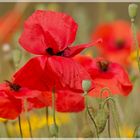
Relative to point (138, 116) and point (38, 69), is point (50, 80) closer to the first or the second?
point (38, 69)

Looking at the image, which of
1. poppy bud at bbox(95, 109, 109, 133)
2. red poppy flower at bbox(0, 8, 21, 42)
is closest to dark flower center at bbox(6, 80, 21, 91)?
poppy bud at bbox(95, 109, 109, 133)

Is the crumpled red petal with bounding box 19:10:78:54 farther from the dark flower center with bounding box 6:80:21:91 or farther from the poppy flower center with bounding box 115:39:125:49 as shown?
the poppy flower center with bounding box 115:39:125:49

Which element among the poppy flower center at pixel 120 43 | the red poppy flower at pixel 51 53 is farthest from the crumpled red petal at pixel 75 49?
the poppy flower center at pixel 120 43

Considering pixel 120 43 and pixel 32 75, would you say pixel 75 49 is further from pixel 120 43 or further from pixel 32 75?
pixel 120 43

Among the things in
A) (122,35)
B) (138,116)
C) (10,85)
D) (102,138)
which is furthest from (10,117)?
(122,35)

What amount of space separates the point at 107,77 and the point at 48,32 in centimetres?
12

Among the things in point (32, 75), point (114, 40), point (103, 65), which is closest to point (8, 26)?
point (114, 40)

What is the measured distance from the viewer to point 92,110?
2.87 ft

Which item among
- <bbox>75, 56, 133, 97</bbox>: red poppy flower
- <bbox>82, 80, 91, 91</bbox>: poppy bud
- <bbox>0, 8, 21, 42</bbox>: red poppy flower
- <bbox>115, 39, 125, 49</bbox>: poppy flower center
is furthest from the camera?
<bbox>115, 39, 125, 49</bbox>: poppy flower center

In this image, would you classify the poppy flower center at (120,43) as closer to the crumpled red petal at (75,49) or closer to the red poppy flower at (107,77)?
the red poppy flower at (107,77)

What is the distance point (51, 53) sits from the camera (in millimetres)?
862

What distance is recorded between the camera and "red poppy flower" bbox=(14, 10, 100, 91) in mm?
827

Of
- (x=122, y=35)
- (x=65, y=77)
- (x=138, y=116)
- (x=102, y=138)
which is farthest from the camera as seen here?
(x=122, y=35)

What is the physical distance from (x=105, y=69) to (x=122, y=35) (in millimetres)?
1105
